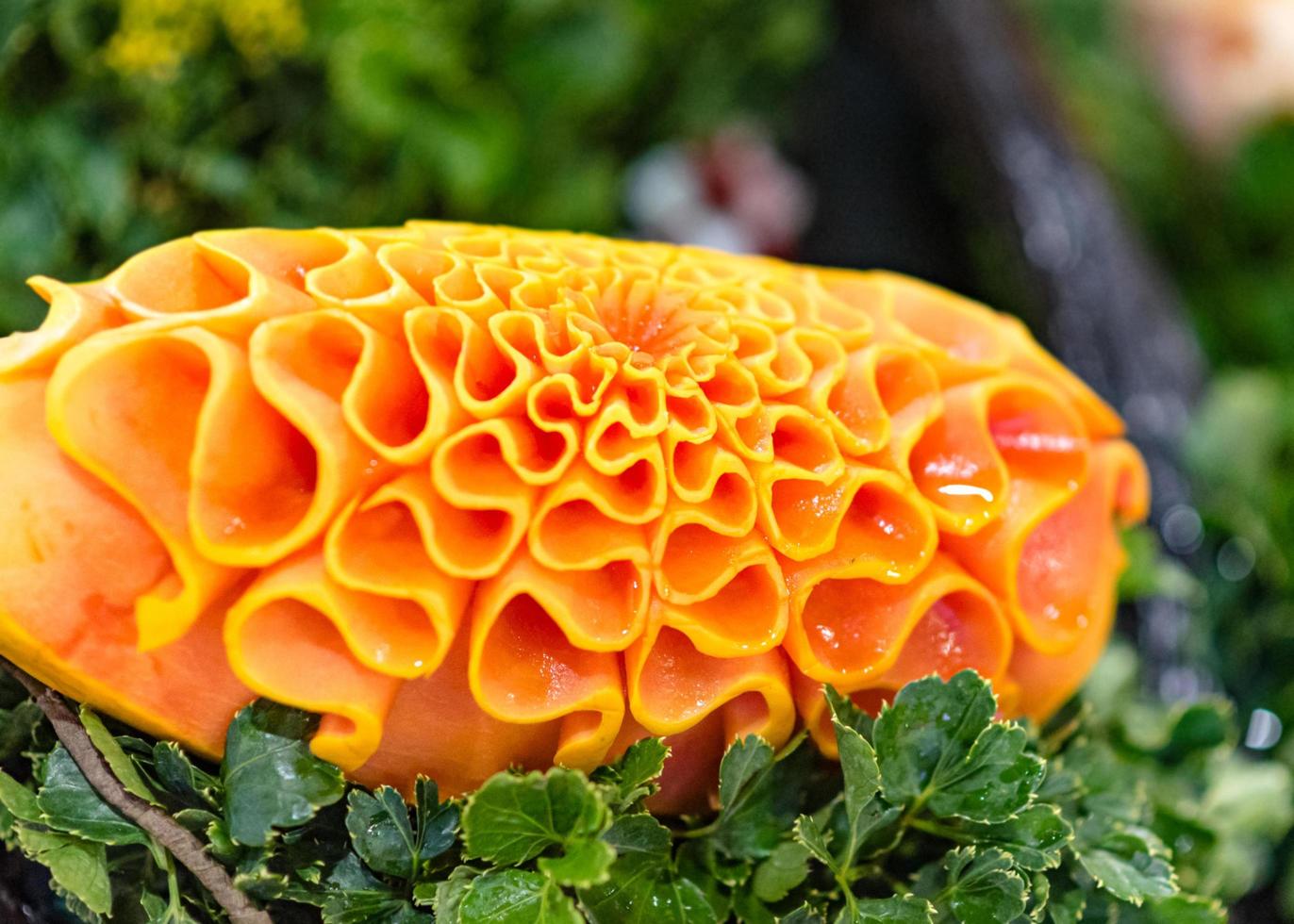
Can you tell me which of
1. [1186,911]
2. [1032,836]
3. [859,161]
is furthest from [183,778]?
[859,161]

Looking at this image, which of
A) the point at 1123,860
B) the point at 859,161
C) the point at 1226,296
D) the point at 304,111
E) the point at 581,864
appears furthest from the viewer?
the point at 859,161

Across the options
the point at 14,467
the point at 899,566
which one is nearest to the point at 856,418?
the point at 899,566

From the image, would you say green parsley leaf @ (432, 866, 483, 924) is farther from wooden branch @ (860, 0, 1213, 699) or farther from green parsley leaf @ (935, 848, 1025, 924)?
wooden branch @ (860, 0, 1213, 699)

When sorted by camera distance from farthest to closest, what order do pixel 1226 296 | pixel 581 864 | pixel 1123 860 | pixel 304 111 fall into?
pixel 1226 296
pixel 304 111
pixel 1123 860
pixel 581 864

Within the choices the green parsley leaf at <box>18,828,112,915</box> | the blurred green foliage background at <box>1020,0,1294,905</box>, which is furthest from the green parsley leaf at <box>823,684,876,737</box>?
the blurred green foliage background at <box>1020,0,1294,905</box>

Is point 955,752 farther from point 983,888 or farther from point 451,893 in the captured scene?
point 451,893

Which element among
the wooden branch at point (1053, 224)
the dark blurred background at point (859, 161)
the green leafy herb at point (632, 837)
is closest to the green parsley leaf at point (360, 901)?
the green leafy herb at point (632, 837)

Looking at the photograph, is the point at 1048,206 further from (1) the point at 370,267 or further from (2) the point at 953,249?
(1) the point at 370,267

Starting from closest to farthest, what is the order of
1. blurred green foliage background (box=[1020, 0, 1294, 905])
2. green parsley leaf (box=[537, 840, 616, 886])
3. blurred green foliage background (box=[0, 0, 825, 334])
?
green parsley leaf (box=[537, 840, 616, 886]), blurred green foliage background (box=[1020, 0, 1294, 905]), blurred green foliage background (box=[0, 0, 825, 334])
